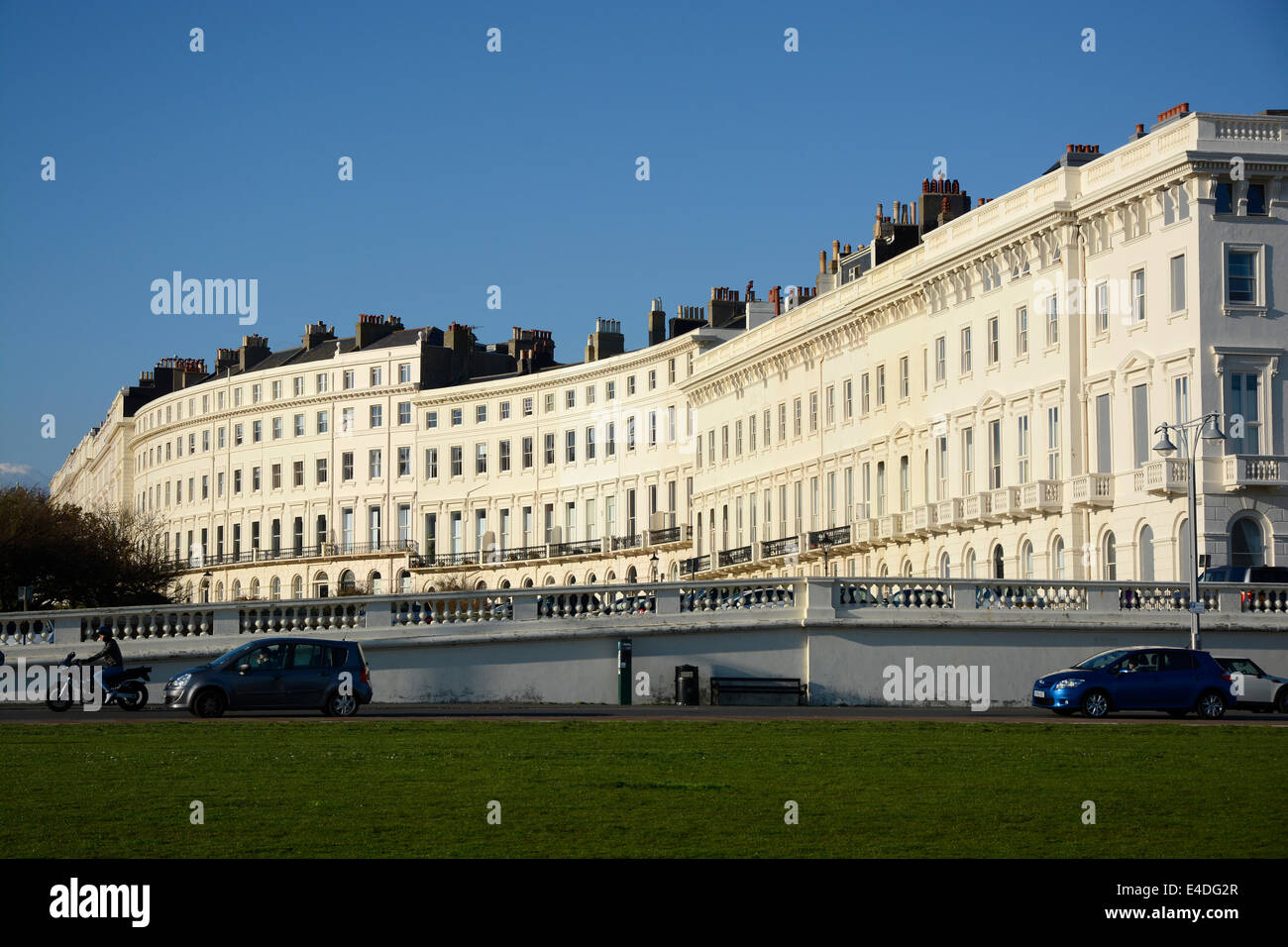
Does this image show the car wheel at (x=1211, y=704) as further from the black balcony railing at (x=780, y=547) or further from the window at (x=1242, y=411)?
the black balcony railing at (x=780, y=547)

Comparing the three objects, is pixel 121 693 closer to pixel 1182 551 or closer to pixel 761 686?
pixel 761 686

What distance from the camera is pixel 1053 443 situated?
65125mm

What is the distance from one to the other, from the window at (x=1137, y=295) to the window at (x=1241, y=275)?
2989 millimetres

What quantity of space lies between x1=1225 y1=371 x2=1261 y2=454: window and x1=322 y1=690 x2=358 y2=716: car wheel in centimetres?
2941

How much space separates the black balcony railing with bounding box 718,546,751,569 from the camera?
9456cm

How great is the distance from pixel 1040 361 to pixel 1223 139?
10.6 metres

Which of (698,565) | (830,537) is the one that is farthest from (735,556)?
(830,537)

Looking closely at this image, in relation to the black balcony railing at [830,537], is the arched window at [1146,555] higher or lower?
lower

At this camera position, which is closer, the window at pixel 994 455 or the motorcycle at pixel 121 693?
the motorcycle at pixel 121 693

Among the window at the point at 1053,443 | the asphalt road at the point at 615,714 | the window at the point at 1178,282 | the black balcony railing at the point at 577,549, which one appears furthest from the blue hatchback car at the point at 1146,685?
the black balcony railing at the point at 577,549

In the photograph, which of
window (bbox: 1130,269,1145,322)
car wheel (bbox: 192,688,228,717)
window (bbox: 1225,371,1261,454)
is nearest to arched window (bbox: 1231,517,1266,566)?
window (bbox: 1225,371,1261,454)

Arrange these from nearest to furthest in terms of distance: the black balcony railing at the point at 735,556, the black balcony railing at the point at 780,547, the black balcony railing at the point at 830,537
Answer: the black balcony railing at the point at 830,537 < the black balcony railing at the point at 780,547 < the black balcony railing at the point at 735,556

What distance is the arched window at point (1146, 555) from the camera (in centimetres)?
5906
